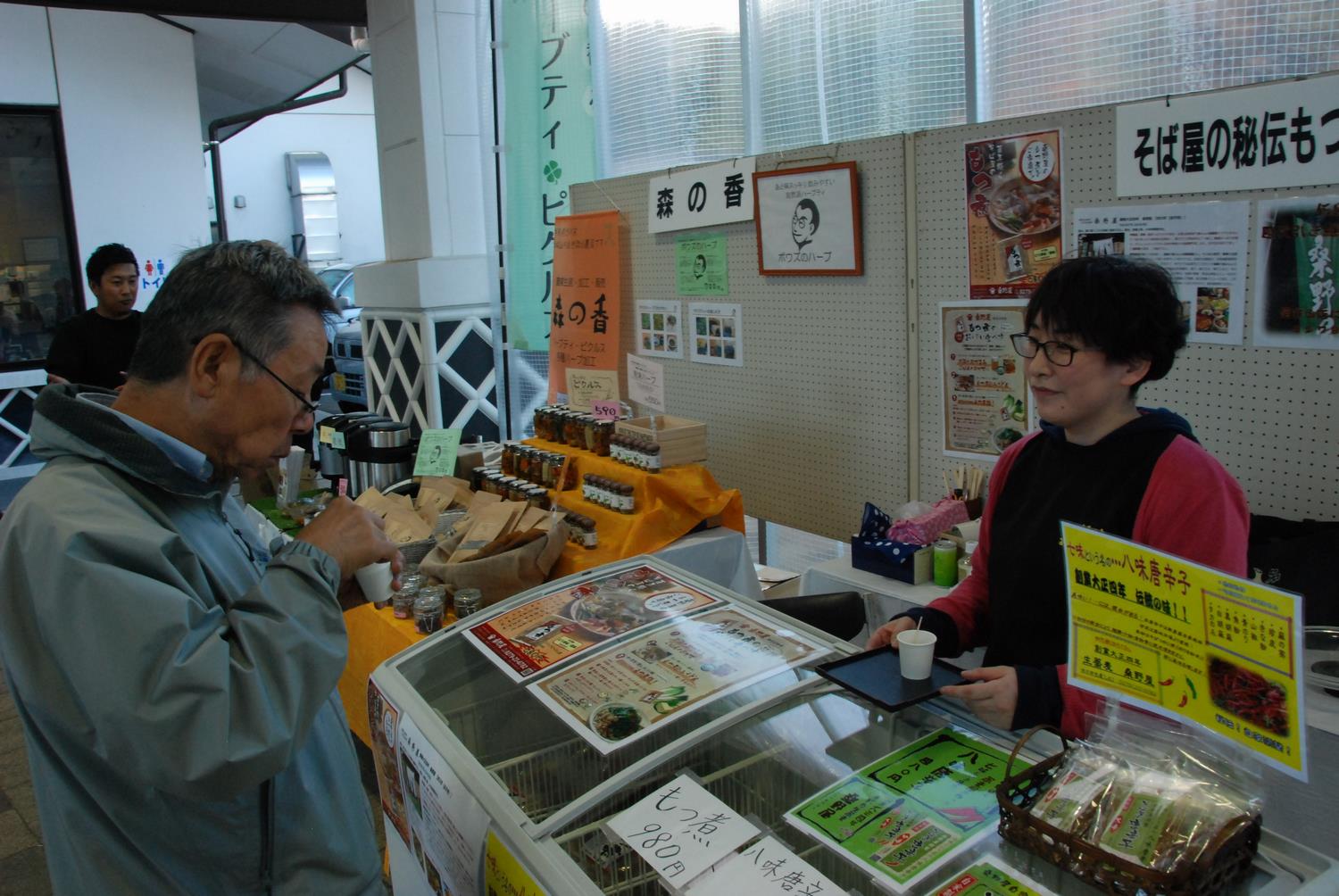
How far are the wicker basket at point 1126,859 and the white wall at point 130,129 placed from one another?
7.78 meters

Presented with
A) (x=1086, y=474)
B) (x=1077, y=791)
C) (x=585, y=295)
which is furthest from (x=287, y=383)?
(x=585, y=295)

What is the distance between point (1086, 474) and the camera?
5.30 feet

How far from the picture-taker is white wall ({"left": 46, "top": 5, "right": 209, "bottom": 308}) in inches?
292

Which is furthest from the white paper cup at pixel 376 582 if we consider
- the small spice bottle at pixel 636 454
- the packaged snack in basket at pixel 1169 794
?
the packaged snack in basket at pixel 1169 794

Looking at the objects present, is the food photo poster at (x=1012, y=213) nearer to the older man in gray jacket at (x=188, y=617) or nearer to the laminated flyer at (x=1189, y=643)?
the laminated flyer at (x=1189, y=643)

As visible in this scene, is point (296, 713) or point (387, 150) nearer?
point (296, 713)

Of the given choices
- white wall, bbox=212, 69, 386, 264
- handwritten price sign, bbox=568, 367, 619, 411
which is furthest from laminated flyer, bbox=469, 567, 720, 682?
white wall, bbox=212, 69, 386, 264

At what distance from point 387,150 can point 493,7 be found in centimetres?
138

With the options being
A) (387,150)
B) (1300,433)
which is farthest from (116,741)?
(387,150)

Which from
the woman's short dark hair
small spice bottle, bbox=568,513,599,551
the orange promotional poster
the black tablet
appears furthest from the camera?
the orange promotional poster

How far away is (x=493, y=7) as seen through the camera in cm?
476

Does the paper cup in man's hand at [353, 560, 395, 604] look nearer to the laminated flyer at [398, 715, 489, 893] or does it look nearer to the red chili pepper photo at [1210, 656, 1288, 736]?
the laminated flyer at [398, 715, 489, 893]

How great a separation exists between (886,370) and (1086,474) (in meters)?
1.33

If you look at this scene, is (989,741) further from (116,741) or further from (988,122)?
(988,122)
